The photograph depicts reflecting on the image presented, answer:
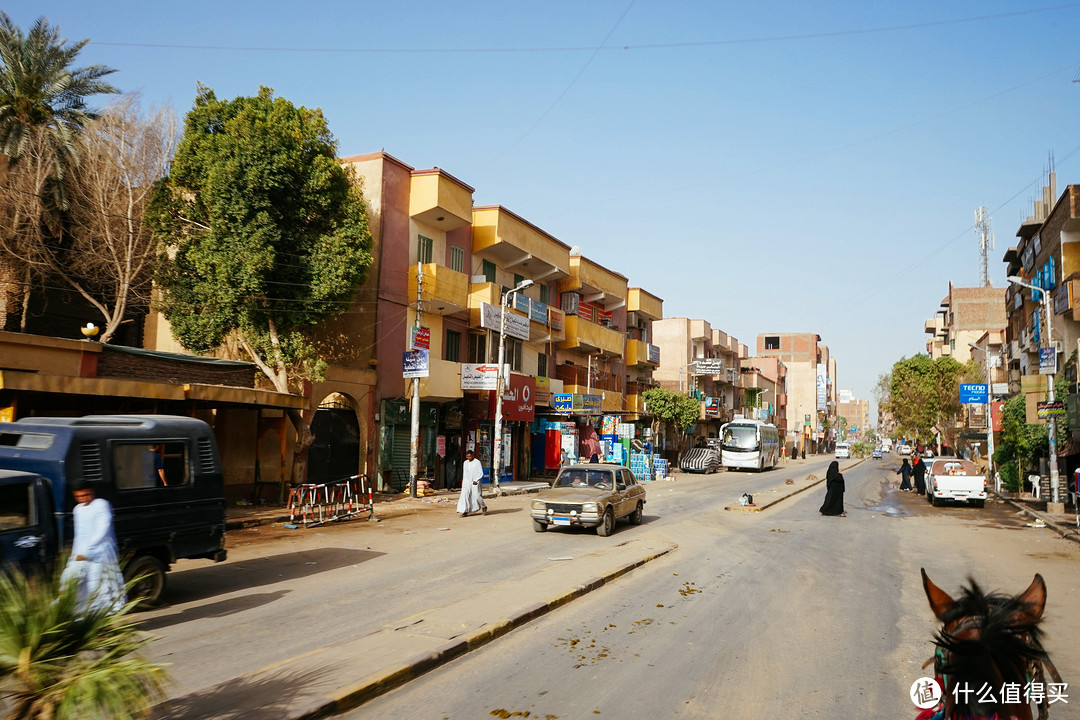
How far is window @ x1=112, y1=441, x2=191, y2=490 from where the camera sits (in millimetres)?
10070

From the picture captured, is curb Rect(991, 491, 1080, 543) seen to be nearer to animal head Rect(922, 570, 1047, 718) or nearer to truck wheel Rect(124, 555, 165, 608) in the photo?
animal head Rect(922, 570, 1047, 718)

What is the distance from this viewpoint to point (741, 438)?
5588 cm

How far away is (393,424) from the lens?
28.5 metres

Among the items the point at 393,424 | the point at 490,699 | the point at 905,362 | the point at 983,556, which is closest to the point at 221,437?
the point at 393,424

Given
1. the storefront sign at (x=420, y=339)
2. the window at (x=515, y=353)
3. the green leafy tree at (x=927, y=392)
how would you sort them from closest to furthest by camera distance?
1. the storefront sign at (x=420, y=339)
2. the window at (x=515, y=353)
3. the green leafy tree at (x=927, y=392)

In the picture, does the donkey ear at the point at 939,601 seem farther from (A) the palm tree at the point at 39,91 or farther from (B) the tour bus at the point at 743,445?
(B) the tour bus at the point at 743,445

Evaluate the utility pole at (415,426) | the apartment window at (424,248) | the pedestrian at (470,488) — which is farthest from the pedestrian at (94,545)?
the apartment window at (424,248)

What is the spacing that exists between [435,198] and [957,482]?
22.8 m

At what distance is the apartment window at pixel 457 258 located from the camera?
33312 mm

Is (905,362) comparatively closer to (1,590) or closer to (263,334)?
(263,334)

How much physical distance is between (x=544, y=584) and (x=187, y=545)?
203 inches

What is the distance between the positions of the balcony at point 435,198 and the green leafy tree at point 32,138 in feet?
38.2

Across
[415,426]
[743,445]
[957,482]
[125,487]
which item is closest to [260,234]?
[415,426]

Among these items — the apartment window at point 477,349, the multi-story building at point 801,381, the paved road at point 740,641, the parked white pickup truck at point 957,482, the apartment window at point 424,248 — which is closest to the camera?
the paved road at point 740,641
